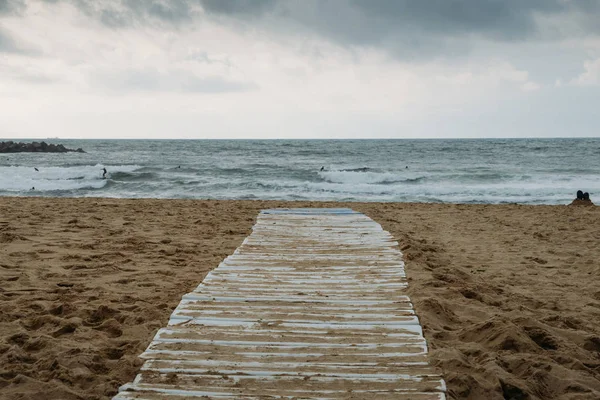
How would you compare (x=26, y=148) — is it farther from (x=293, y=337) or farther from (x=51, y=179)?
(x=293, y=337)

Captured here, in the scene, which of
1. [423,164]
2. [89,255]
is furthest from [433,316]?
[423,164]

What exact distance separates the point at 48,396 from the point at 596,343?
11.2 ft

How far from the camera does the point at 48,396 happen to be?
8.27 ft

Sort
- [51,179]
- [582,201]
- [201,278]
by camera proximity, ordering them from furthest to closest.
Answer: [51,179], [582,201], [201,278]

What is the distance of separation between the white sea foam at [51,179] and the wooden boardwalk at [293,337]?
644 inches

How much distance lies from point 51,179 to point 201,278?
20548 mm

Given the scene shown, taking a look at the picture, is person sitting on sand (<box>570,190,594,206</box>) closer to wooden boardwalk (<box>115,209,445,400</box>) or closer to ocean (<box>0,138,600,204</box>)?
ocean (<box>0,138,600,204</box>)

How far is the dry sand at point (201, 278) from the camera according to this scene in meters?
2.75

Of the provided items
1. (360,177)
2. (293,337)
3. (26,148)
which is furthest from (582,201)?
(26,148)

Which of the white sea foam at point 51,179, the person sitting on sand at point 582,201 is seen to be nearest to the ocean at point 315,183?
the white sea foam at point 51,179

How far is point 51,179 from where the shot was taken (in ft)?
73.4

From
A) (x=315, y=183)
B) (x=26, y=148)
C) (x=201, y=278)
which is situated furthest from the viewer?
(x=26, y=148)

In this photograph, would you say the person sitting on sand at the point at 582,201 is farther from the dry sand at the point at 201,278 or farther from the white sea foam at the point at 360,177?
the white sea foam at the point at 360,177

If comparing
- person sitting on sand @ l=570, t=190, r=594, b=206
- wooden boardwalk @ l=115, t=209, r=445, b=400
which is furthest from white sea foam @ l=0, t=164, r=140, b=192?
person sitting on sand @ l=570, t=190, r=594, b=206
